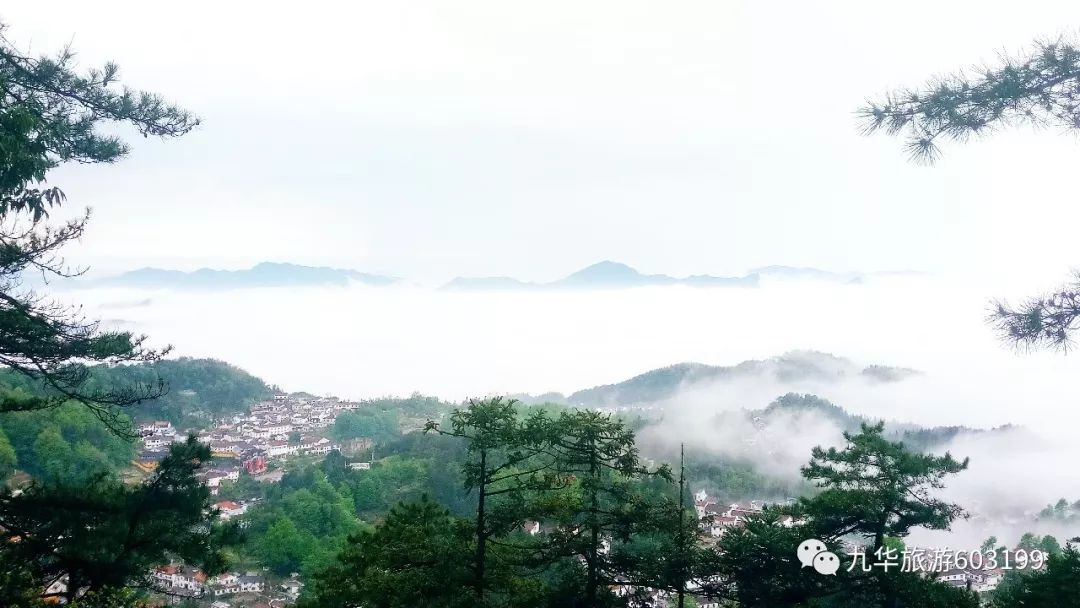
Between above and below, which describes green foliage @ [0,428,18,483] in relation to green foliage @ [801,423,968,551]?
below

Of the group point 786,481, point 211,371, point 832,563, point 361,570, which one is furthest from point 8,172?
point 211,371

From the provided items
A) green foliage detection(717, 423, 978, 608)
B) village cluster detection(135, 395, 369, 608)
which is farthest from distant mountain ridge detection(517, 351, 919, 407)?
green foliage detection(717, 423, 978, 608)

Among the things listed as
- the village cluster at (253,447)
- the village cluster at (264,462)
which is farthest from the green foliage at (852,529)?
the village cluster at (253,447)

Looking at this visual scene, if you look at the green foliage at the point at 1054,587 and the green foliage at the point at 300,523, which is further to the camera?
the green foliage at the point at 300,523

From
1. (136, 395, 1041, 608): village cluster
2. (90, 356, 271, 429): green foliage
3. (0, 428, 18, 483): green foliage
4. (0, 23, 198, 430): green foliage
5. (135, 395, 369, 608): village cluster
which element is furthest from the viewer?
(90, 356, 271, 429): green foliage

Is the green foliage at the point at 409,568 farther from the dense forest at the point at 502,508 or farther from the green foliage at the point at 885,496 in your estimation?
the green foliage at the point at 885,496

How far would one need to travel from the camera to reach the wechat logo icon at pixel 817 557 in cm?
755

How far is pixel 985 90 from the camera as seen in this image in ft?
17.2

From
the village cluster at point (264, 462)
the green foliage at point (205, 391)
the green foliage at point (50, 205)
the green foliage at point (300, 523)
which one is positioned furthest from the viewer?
the green foliage at point (205, 391)

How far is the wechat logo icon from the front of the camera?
7.55 m

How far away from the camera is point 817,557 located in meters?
7.60

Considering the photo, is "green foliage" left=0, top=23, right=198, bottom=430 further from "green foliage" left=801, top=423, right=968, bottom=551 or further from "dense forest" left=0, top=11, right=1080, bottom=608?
"green foliage" left=801, top=423, right=968, bottom=551

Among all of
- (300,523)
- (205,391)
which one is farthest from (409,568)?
(205,391)

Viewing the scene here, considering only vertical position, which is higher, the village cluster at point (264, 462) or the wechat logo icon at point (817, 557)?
the wechat logo icon at point (817, 557)
